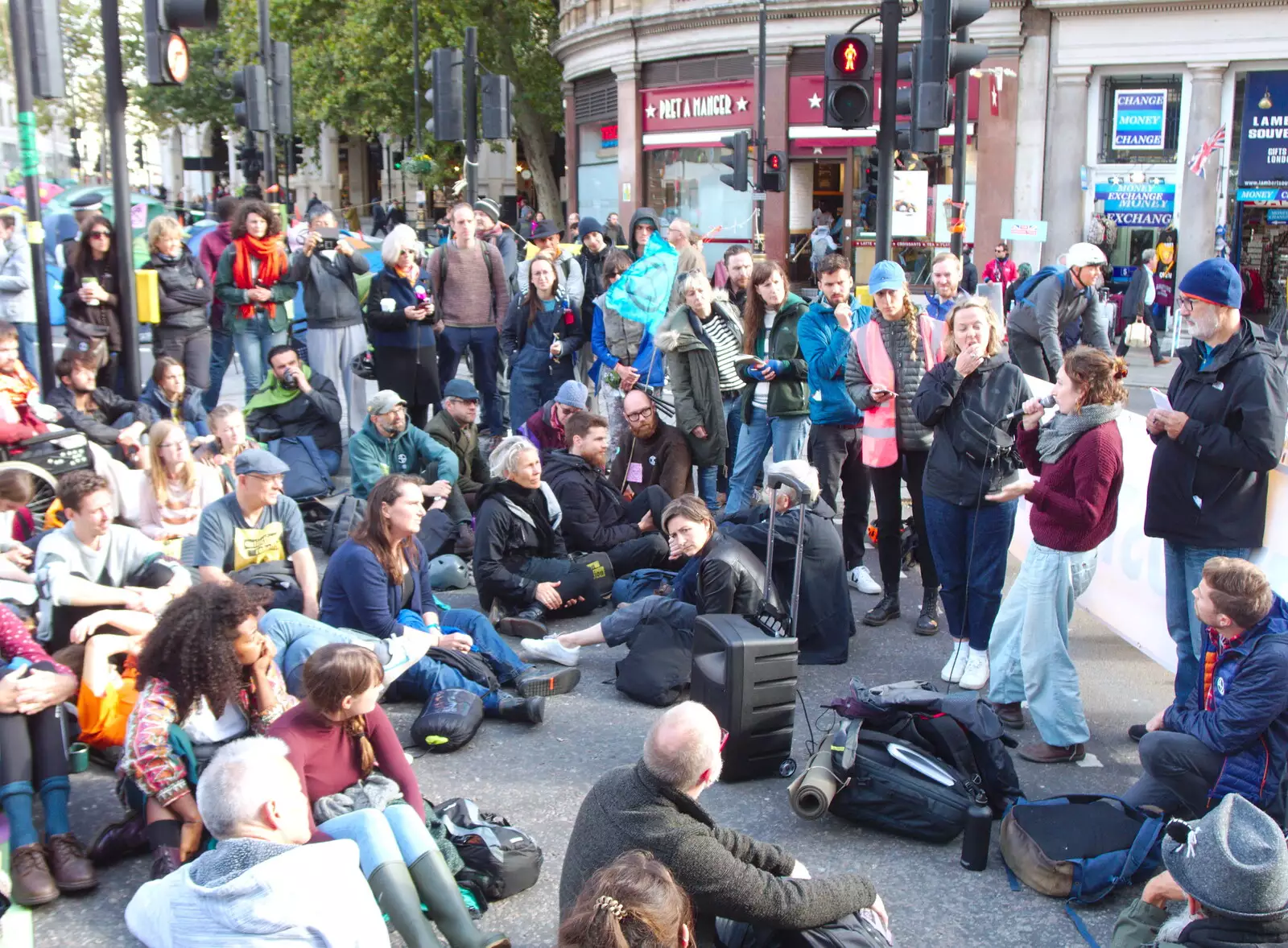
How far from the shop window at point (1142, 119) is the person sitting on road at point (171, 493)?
20.9m

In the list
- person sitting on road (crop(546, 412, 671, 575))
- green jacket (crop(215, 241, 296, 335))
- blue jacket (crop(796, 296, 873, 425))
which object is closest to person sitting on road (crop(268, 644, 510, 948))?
person sitting on road (crop(546, 412, 671, 575))

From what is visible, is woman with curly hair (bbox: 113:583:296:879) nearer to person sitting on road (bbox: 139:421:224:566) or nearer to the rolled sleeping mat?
the rolled sleeping mat

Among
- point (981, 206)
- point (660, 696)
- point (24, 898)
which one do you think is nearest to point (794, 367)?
point (660, 696)

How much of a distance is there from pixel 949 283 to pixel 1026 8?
1786 centimetres

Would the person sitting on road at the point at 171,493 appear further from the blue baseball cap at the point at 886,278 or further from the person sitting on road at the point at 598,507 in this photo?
the blue baseball cap at the point at 886,278

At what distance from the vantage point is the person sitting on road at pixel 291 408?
988cm

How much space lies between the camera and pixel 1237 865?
3174 millimetres

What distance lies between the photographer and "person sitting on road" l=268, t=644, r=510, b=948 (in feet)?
12.9

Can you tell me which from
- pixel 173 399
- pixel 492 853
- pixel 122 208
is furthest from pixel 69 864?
pixel 122 208

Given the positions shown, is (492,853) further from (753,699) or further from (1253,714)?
(1253,714)

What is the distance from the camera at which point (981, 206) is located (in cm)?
2495

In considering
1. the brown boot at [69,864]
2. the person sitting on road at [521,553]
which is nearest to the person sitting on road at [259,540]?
the person sitting on road at [521,553]

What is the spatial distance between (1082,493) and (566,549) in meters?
3.40

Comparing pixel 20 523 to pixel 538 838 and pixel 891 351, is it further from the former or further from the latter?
pixel 891 351
